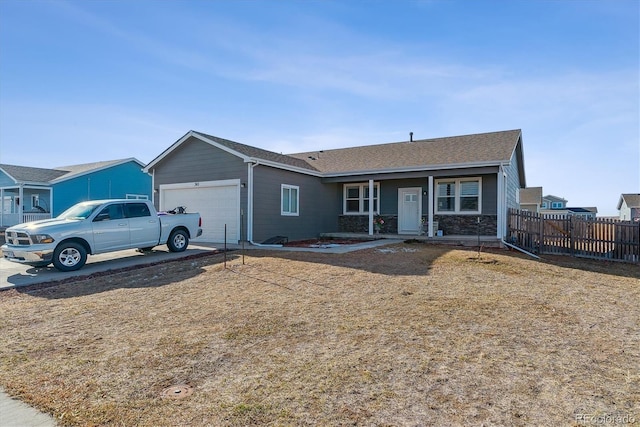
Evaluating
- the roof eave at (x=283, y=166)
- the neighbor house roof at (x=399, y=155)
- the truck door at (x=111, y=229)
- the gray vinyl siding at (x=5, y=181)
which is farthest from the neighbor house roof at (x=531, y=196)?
the gray vinyl siding at (x=5, y=181)

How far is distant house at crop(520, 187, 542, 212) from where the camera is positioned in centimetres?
3766

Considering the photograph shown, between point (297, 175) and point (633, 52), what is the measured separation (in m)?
11.7

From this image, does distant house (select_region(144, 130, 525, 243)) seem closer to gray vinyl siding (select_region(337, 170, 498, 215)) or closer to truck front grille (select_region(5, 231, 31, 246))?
gray vinyl siding (select_region(337, 170, 498, 215))

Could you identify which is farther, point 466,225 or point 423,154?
point 423,154

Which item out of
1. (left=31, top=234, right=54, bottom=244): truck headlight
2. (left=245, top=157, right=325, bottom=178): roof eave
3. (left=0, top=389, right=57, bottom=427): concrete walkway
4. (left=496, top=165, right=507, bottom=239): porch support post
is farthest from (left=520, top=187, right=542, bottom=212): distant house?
(left=0, top=389, right=57, bottom=427): concrete walkway

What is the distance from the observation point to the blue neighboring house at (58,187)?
2312cm

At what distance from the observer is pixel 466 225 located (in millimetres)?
15430

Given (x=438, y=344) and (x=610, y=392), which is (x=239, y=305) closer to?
(x=438, y=344)

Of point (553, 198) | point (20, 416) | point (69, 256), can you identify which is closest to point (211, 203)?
point (69, 256)

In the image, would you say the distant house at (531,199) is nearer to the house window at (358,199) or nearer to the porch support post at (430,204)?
the house window at (358,199)

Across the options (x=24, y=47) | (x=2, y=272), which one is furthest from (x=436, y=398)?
(x=24, y=47)

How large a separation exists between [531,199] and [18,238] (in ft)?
137

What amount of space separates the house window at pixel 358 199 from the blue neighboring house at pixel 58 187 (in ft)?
57.6

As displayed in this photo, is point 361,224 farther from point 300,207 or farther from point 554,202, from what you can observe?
point 554,202
